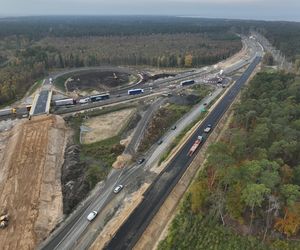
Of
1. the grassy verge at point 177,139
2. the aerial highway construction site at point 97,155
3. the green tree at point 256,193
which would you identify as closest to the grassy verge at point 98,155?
the aerial highway construction site at point 97,155

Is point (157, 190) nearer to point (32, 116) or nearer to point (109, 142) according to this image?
point (109, 142)

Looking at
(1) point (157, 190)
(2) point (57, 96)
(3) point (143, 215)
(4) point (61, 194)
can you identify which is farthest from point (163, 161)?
(2) point (57, 96)

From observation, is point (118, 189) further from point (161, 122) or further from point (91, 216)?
point (161, 122)

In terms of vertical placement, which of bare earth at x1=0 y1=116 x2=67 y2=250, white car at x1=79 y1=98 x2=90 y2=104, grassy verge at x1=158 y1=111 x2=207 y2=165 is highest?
grassy verge at x1=158 y1=111 x2=207 y2=165

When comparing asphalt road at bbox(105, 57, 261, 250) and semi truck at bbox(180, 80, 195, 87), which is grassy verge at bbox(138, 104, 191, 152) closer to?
asphalt road at bbox(105, 57, 261, 250)

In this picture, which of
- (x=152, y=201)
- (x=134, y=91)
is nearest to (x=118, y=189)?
(x=152, y=201)

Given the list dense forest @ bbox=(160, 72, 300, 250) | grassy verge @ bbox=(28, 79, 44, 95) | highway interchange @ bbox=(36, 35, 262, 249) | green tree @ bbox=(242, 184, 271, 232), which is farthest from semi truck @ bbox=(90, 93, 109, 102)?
green tree @ bbox=(242, 184, 271, 232)

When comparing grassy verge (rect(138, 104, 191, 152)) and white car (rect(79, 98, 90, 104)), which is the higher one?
grassy verge (rect(138, 104, 191, 152))

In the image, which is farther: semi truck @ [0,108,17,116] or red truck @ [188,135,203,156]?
semi truck @ [0,108,17,116]

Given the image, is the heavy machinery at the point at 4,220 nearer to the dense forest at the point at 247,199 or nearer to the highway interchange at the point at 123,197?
the highway interchange at the point at 123,197
